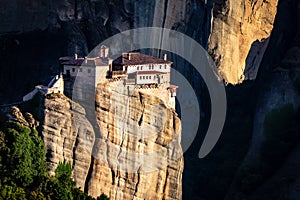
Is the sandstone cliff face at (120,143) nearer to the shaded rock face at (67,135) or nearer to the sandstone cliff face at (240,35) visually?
the shaded rock face at (67,135)

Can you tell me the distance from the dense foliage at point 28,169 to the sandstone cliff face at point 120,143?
0.86 meters

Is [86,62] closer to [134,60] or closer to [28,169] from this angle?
[134,60]

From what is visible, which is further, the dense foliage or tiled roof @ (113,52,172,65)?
tiled roof @ (113,52,172,65)

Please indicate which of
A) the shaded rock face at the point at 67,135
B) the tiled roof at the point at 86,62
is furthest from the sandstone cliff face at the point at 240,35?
the shaded rock face at the point at 67,135

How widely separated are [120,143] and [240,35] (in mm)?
16869

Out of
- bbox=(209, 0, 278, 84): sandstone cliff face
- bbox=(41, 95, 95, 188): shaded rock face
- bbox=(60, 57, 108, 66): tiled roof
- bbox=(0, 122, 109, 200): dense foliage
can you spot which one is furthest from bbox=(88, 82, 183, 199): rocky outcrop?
bbox=(209, 0, 278, 84): sandstone cliff face

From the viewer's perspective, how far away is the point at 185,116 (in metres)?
62.7

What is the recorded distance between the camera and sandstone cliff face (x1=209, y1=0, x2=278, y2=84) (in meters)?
64.5

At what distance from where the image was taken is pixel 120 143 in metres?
51.7

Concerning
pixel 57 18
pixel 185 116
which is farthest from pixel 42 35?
pixel 185 116

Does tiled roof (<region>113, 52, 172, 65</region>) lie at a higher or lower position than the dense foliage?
higher

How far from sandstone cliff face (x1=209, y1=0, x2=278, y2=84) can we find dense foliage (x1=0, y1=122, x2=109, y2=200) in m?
19.0

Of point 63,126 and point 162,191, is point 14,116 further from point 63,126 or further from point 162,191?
point 162,191

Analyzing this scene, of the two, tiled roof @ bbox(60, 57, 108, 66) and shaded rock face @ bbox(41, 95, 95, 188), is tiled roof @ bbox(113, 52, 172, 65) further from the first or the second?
shaded rock face @ bbox(41, 95, 95, 188)
